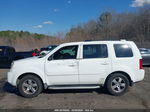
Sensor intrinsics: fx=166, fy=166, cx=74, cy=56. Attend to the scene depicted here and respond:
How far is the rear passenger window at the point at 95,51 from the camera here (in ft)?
18.6

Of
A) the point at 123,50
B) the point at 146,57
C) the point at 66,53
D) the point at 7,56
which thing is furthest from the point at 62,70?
the point at 146,57

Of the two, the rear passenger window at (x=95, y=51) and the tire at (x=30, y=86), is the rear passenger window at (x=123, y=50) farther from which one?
the tire at (x=30, y=86)

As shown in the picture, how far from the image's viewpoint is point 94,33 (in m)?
43.9

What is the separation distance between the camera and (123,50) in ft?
18.8

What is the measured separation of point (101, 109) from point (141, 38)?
3412 centimetres

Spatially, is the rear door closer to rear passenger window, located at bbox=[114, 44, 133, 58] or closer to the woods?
rear passenger window, located at bbox=[114, 44, 133, 58]

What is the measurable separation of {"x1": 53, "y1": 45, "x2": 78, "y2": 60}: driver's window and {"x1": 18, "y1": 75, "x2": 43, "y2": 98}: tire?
1.01 meters

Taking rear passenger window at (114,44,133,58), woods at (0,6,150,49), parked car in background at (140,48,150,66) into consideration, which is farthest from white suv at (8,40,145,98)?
woods at (0,6,150,49)

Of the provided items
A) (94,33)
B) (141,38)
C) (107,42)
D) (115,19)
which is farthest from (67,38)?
(107,42)

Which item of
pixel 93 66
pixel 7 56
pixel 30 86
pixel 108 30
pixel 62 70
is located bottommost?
pixel 30 86

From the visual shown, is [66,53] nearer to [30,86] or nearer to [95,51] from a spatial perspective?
[95,51]

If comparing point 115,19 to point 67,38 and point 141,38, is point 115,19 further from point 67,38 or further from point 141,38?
point 67,38

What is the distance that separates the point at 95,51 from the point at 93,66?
0.53m

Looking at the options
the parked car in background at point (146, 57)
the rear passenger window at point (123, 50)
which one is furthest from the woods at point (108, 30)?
the rear passenger window at point (123, 50)
